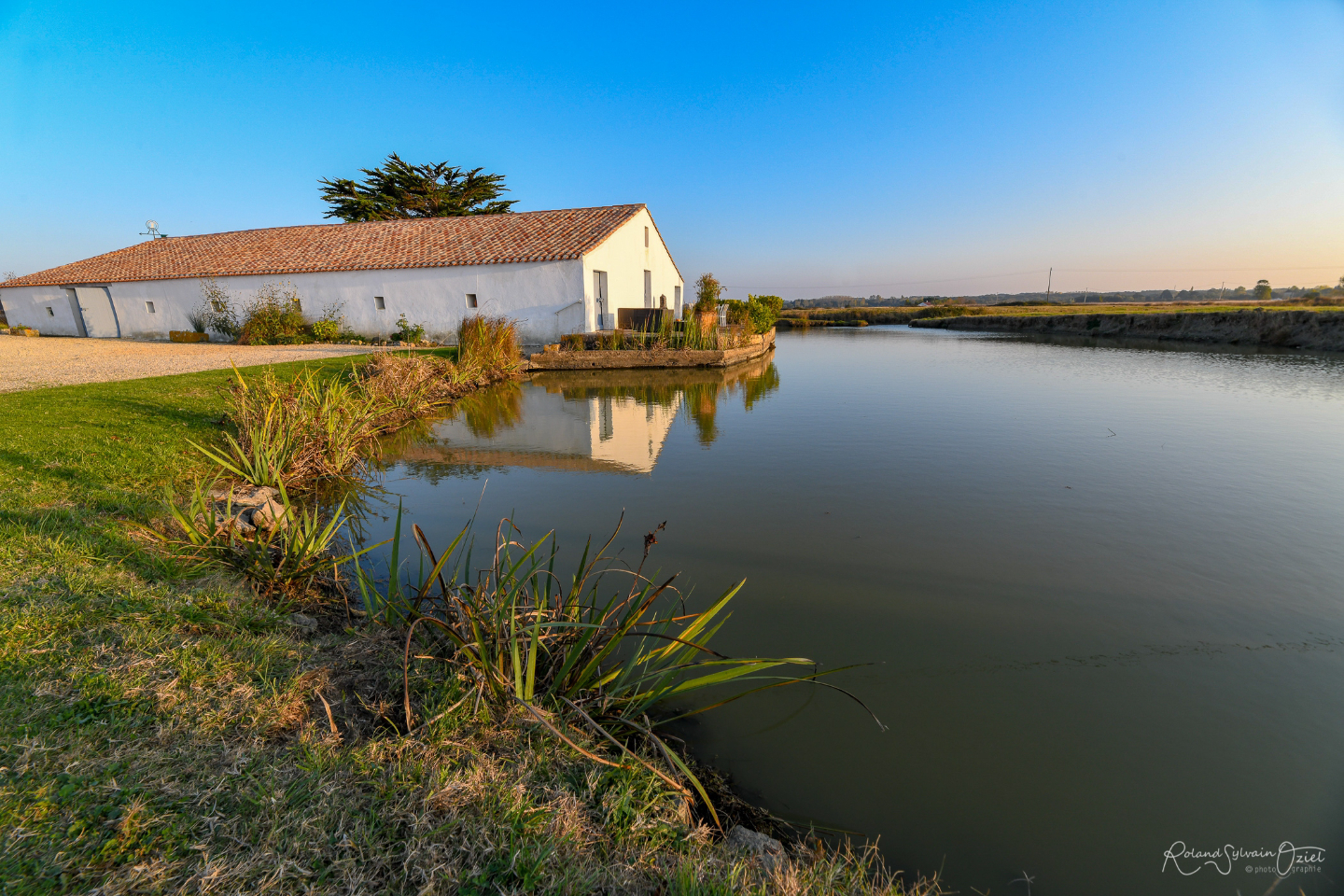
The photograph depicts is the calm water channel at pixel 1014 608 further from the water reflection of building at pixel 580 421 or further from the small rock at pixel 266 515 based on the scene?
the small rock at pixel 266 515

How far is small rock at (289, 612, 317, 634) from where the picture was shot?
2.46 metres

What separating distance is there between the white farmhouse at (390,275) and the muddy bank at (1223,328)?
1998cm

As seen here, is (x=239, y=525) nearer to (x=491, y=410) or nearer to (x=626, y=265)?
(x=491, y=410)

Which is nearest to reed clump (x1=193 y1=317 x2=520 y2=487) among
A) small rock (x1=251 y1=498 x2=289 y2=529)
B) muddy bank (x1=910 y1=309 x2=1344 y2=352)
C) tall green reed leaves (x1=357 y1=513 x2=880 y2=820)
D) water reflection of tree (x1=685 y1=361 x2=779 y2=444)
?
small rock (x1=251 y1=498 x2=289 y2=529)

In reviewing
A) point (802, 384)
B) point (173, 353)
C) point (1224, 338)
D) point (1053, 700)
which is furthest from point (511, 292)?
point (1224, 338)

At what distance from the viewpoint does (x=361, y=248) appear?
19.2 metres

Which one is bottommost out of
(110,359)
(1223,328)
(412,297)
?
(1223,328)

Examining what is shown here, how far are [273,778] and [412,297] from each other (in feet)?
60.9

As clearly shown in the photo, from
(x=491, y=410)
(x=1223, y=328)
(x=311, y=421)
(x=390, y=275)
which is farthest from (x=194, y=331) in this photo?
(x=1223, y=328)

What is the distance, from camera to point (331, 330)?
17.6 metres

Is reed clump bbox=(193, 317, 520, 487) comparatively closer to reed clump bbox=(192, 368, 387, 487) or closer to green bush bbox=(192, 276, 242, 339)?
reed clump bbox=(192, 368, 387, 487)

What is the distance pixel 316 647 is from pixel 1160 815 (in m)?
3.03

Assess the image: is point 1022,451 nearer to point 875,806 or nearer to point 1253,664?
point 1253,664

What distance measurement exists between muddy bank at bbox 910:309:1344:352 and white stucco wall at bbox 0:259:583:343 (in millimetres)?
21596
